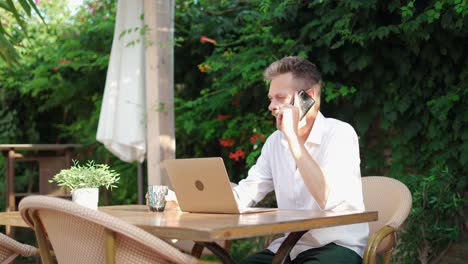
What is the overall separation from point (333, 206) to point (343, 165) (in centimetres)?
16

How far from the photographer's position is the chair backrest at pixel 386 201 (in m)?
2.91

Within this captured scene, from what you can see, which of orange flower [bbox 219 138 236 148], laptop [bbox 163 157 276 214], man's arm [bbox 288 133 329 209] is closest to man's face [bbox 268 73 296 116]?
man's arm [bbox 288 133 329 209]

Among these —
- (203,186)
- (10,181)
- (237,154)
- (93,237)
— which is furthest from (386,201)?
(10,181)

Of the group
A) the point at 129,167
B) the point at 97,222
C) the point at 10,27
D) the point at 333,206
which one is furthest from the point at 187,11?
the point at 97,222

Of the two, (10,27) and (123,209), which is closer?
(123,209)

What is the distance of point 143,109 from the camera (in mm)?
4730

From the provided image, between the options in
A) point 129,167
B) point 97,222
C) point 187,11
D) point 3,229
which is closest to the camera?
point 97,222

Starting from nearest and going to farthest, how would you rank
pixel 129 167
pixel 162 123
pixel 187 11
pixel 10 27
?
1. pixel 162 123
2. pixel 187 11
3. pixel 129 167
4. pixel 10 27

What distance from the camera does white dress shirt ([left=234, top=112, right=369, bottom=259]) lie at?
274 centimetres

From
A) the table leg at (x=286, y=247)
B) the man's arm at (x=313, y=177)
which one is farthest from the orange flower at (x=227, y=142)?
the table leg at (x=286, y=247)

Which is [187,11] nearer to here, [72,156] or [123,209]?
[72,156]

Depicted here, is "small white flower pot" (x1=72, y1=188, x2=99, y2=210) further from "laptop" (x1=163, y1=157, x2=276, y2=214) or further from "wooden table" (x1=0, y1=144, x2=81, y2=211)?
"wooden table" (x1=0, y1=144, x2=81, y2=211)

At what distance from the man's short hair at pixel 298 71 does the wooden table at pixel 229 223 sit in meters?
0.55

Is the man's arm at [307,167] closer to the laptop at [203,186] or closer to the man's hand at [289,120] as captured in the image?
the man's hand at [289,120]
